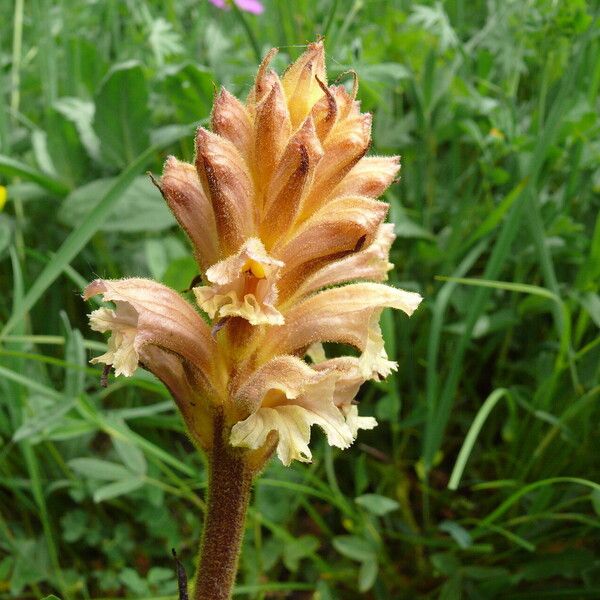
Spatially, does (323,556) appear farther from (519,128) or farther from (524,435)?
(519,128)

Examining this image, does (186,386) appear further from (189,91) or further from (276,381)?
(189,91)

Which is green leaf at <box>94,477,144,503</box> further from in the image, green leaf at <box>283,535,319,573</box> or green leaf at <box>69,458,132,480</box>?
green leaf at <box>283,535,319,573</box>

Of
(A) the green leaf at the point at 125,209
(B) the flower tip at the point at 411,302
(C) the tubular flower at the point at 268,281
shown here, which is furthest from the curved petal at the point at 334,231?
(A) the green leaf at the point at 125,209

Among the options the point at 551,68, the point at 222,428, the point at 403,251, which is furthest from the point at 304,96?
the point at 551,68

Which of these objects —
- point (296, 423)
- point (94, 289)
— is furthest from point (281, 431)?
point (94, 289)

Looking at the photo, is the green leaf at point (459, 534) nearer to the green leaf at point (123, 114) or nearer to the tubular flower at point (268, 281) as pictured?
the tubular flower at point (268, 281)

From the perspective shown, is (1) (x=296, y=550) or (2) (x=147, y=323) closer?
(2) (x=147, y=323)
